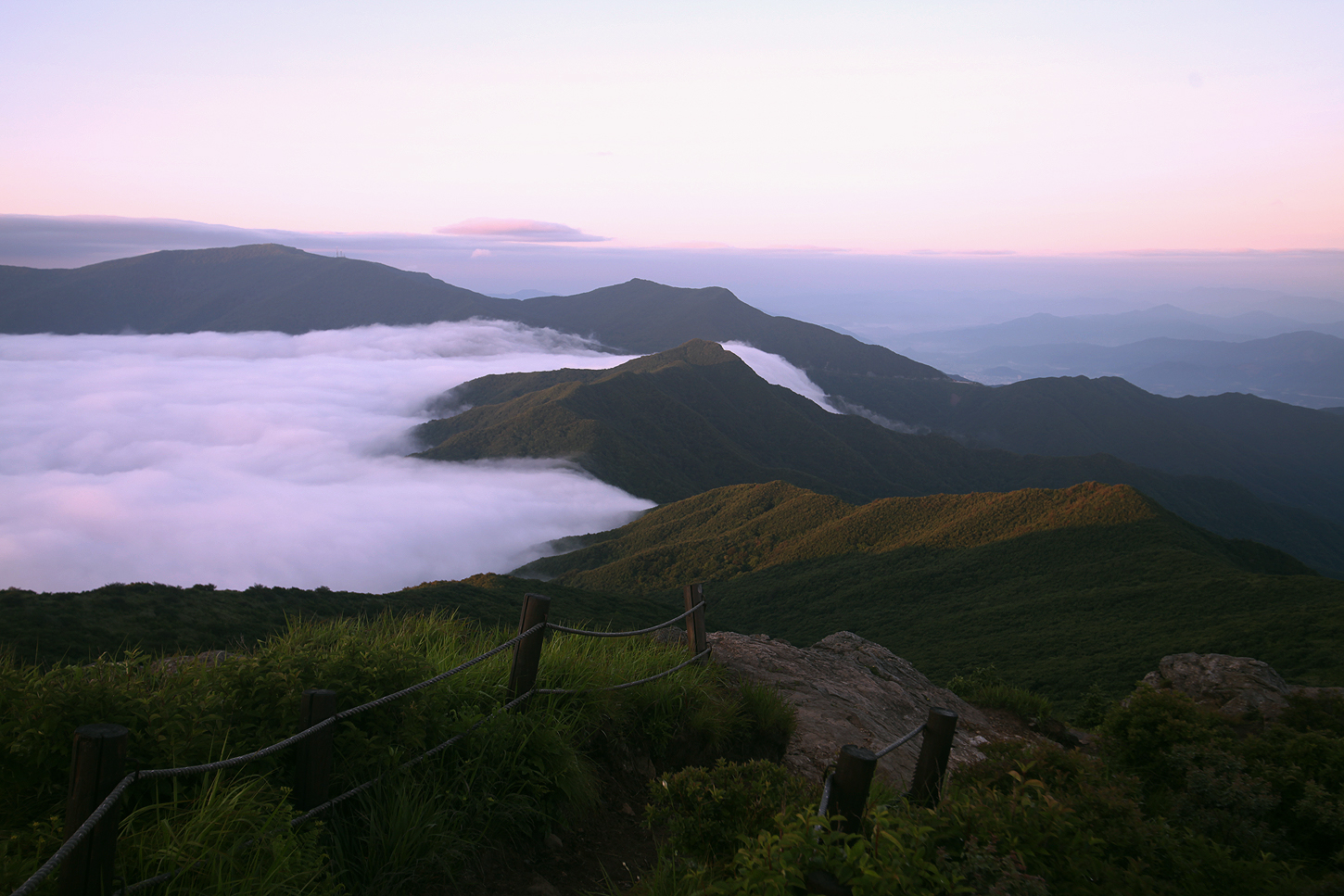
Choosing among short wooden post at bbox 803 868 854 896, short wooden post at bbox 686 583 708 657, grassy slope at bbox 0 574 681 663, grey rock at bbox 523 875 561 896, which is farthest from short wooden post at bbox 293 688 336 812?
grassy slope at bbox 0 574 681 663

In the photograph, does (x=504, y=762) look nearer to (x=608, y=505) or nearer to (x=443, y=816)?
(x=443, y=816)

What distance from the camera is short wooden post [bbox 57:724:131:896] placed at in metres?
2.58

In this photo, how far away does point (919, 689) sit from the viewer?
11336 mm

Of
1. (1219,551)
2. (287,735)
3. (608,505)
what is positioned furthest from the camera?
(608,505)

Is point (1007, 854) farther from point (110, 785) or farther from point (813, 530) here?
point (813, 530)

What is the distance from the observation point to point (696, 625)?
727cm

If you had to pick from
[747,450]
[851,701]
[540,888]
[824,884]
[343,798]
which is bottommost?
[747,450]

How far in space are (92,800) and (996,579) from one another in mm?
63940

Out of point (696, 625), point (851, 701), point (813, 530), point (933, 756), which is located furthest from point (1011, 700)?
point (813, 530)

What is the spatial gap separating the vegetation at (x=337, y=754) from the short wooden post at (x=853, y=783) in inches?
86.3

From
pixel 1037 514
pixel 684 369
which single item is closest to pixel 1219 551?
pixel 1037 514

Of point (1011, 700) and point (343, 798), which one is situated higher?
point (343, 798)

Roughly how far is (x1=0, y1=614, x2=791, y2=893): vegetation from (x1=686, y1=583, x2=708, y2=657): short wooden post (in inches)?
53.3

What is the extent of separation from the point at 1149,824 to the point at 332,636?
17.3 feet
